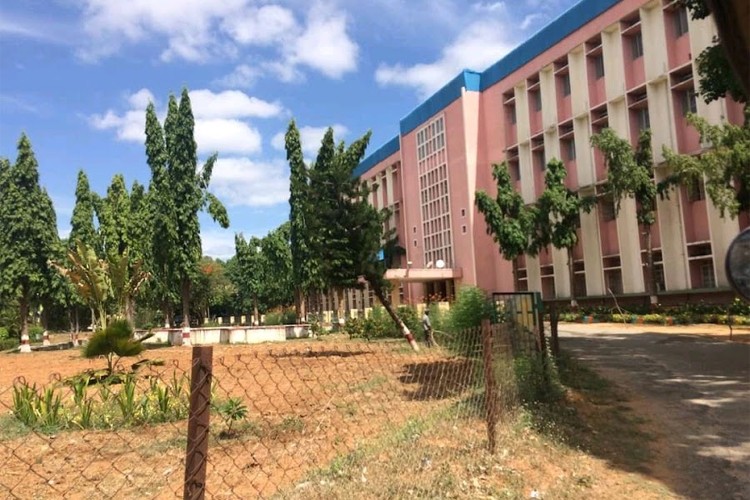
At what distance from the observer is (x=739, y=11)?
265 centimetres

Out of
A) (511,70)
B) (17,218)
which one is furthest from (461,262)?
(17,218)

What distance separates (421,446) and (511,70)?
34671 mm

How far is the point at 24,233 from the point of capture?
1209 inches

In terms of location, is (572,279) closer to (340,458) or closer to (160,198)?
(160,198)

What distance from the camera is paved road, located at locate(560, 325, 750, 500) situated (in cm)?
568

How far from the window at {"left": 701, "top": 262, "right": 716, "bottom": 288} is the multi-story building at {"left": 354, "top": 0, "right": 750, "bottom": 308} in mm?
46

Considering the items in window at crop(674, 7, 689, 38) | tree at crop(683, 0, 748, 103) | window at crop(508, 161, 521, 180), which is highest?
window at crop(674, 7, 689, 38)

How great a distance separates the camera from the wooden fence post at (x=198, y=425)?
2.62 metres

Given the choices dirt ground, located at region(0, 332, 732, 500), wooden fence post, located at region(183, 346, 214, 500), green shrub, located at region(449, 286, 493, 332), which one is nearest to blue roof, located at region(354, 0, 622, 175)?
green shrub, located at region(449, 286, 493, 332)

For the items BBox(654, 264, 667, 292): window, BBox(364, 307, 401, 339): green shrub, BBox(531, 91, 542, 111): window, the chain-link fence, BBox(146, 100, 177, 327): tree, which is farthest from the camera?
BBox(531, 91, 542, 111): window

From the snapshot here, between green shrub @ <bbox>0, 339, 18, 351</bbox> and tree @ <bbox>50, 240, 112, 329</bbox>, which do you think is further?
green shrub @ <bbox>0, 339, 18, 351</bbox>

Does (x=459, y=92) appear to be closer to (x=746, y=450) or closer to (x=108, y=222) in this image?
(x=108, y=222)

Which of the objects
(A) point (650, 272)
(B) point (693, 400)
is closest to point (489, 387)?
(B) point (693, 400)

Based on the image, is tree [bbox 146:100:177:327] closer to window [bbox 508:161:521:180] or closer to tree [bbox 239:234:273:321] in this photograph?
window [bbox 508:161:521:180]
